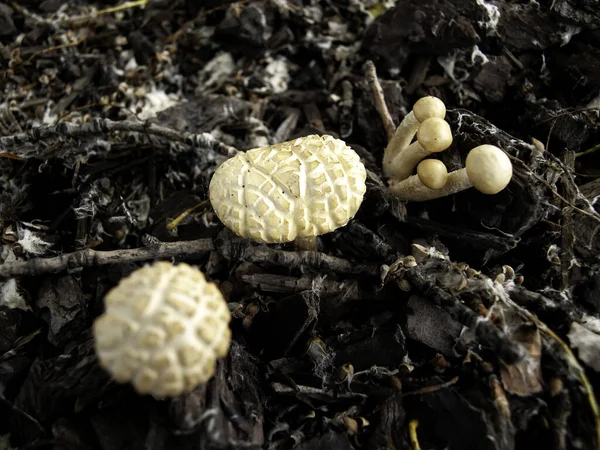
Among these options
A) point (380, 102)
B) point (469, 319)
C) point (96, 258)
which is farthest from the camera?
point (380, 102)

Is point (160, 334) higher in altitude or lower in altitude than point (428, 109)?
lower

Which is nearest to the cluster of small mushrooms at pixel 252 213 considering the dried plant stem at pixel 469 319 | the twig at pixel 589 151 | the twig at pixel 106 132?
the dried plant stem at pixel 469 319

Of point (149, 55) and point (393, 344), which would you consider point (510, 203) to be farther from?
point (149, 55)

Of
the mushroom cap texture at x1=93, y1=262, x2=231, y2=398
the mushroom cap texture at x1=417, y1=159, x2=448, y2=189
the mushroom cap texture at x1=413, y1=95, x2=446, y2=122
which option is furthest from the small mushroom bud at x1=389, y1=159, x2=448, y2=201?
the mushroom cap texture at x1=93, y1=262, x2=231, y2=398

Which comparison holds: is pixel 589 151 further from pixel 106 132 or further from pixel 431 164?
pixel 106 132

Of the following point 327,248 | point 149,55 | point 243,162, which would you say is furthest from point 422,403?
point 149,55

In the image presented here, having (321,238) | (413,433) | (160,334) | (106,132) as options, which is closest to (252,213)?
(321,238)

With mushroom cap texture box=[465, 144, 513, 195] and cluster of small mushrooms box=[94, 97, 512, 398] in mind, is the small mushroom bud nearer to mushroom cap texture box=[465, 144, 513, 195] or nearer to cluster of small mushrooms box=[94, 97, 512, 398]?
cluster of small mushrooms box=[94, 97, 512, 398]

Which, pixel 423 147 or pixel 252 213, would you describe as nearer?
pixel 252 213
